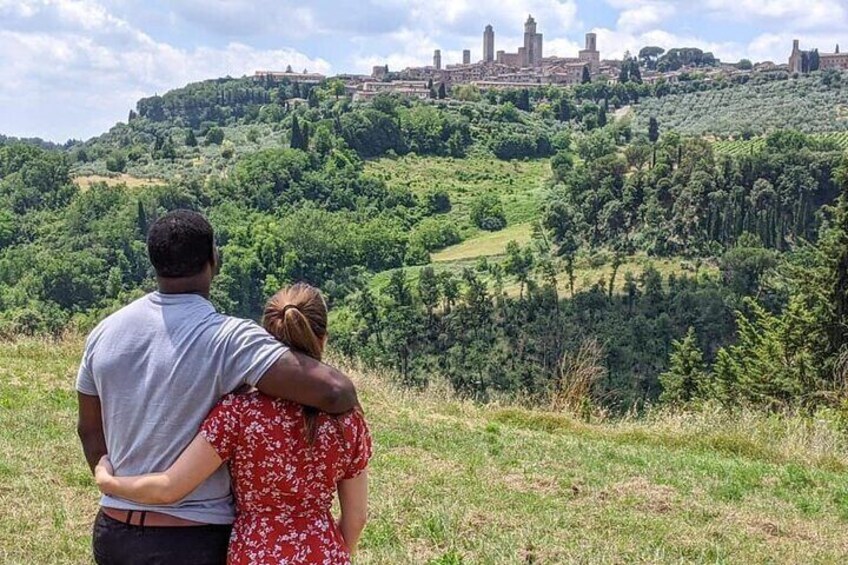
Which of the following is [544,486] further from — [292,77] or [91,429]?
[292,77]

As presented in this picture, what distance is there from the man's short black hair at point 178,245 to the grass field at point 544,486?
2205 millimetres

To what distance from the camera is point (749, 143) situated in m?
97.1

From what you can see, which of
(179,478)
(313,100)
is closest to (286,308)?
(179,478)

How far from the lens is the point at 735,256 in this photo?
6328 cm

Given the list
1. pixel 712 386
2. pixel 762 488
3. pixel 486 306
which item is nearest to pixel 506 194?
pixel 486 306

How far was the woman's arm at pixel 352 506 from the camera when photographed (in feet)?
7.63

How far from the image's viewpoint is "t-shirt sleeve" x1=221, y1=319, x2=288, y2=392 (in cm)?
209

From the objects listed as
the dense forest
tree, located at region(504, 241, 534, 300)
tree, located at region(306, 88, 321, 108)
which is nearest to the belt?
the dense forest

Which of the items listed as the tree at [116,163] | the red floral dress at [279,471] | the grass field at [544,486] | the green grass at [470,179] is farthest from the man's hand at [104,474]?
the tree at [116,163]

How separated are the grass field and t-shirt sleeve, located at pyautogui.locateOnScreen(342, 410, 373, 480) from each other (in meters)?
1.74

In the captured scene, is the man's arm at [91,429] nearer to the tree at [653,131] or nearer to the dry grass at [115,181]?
the dry grass at [115,181]

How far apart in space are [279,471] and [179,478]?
256 millimetres

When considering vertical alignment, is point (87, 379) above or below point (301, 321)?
below

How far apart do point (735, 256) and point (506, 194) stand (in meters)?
46.6
